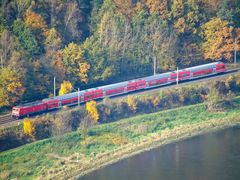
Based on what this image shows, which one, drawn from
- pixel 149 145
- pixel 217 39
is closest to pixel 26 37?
pixel 149 145

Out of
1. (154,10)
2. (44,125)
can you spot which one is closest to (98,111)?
(44,125)

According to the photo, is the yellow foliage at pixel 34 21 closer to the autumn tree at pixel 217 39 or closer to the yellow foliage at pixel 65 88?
the yellow foliage at pixel 65 88

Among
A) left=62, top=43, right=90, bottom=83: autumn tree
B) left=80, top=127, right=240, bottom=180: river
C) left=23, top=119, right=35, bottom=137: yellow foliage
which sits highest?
left=62, top=43, right=90, bottom=83: autumn tree

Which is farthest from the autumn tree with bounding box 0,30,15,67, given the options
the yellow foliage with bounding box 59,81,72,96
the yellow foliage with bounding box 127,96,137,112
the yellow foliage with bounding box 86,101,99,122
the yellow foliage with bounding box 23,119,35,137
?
the yellow foliage with bounding box 127,96,137,112

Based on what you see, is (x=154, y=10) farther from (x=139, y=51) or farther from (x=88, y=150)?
(x=88, y=150)

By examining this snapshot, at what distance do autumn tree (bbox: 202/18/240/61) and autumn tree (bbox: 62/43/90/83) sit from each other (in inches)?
458

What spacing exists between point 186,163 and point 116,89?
11.8 meters

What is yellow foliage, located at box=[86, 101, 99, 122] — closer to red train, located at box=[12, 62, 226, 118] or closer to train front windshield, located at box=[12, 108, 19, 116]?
red train, located at box=[12, 62, 226, 118]

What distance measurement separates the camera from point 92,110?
54188 mm

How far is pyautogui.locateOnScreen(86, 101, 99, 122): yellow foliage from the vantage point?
54062 millimetres

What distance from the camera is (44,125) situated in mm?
52125

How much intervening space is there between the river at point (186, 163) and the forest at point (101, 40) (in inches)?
403

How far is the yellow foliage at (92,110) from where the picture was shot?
54062 mm

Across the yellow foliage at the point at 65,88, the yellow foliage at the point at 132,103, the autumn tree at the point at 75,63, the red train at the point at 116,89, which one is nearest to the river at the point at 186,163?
the yellow foliage at the point at 132,103
